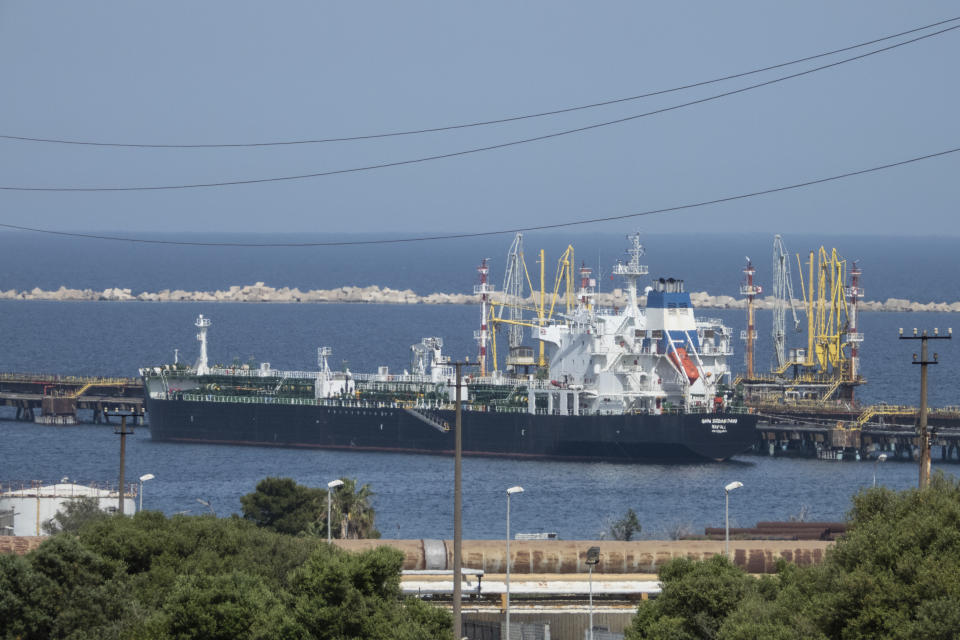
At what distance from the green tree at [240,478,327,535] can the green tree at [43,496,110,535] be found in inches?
202

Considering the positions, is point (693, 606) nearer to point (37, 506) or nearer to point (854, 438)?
point (37, 506)

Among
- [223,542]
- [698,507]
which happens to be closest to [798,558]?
[223,542]

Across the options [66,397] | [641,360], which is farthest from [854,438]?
[66,397]

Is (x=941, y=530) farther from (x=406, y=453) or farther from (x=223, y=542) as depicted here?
(x=406, y=453)

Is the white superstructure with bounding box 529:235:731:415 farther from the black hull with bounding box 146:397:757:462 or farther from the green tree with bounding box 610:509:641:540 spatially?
the green tree with bounding box 610:509:641:540

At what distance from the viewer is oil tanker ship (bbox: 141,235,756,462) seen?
99625 millimetres

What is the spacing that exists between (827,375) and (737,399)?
18.3 m

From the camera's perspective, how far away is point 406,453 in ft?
343

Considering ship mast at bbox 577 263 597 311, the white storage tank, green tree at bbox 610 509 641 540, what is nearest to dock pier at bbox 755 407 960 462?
ship mast at bbox 577 263 597 311

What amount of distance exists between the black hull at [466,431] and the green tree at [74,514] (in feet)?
147

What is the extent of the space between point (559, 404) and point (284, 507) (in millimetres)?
46302

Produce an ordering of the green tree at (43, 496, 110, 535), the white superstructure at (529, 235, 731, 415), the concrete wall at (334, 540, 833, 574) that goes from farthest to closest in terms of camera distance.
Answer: the white superstructure at (529, 235, 731, 415) < the green tree at (43, 496, 110, 535) < the concrete wall at (334, 540, 833, 574)

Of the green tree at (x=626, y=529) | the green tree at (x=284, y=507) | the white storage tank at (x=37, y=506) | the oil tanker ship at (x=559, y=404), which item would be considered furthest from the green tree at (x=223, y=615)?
the oil tanker ship at (x=559, y=404)

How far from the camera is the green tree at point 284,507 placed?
58188 millimetres
